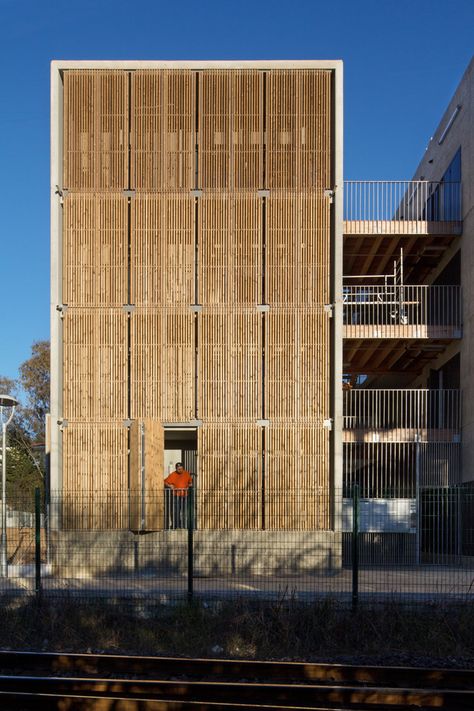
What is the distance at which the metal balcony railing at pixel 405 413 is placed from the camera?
91.3ft

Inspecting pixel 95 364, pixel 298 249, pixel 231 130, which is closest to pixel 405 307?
pixel 298 249

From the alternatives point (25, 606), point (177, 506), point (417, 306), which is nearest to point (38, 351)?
point (417, 306)

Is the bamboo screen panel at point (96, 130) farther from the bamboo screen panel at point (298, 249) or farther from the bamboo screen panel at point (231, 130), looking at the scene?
the bamboo screen panel at point (298, 249)

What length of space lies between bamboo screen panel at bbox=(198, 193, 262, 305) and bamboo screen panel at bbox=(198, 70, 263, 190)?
50 cm

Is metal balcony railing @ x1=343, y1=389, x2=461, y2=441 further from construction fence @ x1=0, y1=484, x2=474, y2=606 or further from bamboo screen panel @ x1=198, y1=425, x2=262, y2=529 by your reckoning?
bamboo screen panel @ x1=198, y1=425, x2=262, y2=529

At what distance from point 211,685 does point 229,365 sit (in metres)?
13.2

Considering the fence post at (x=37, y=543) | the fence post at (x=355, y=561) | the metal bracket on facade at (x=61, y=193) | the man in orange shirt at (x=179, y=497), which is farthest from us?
the metal bracket on facade at (x=61, y=193)

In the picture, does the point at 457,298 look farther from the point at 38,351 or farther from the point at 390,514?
the point at 38,351

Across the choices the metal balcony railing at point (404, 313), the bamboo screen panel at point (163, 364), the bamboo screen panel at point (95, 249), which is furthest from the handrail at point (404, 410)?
the bamboo screen panel at point (95, 249)

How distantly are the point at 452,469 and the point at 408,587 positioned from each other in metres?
12.3

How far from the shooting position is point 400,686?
37.5 ft

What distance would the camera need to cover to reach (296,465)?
912 inches

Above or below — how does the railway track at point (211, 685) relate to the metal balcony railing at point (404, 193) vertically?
below

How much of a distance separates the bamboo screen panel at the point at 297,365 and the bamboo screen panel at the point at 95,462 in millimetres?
3869
